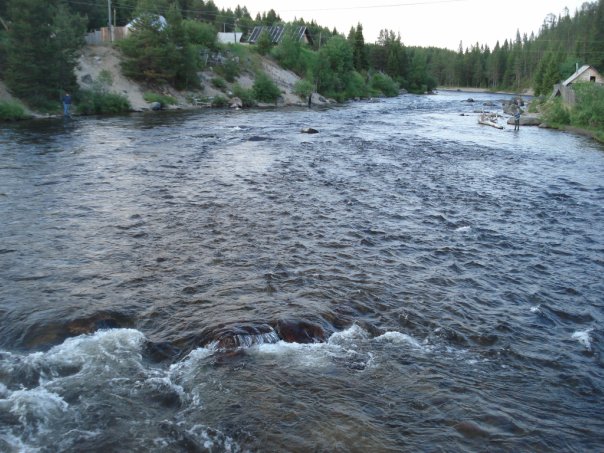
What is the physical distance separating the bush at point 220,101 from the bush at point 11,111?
23144mm

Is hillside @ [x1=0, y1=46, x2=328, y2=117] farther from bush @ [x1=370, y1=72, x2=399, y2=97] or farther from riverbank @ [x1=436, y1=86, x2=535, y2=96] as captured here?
riverbank @ [x1=436, y1=86, x2=535, y2=96]

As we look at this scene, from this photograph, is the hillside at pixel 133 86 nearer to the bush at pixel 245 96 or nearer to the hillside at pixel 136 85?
the hillside at pixel 136 85

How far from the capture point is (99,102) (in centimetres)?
4359

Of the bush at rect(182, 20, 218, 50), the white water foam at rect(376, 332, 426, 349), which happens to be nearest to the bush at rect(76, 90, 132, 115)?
the bush at rect(182, 20, 218, 50)

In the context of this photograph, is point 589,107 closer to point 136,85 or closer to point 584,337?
point 584,337

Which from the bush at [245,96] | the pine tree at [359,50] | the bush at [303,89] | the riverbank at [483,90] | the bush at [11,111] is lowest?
the bush at [11,111]

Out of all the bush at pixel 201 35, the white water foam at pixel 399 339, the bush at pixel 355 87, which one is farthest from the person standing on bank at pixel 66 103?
the bush at pixel 355 87

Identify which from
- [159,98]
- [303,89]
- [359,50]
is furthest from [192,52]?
[359,50]

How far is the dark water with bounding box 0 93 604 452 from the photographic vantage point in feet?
21.8

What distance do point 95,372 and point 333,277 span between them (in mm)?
5423

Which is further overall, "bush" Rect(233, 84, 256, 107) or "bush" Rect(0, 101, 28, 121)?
"bush" Rect(233, 84, 256, 107)

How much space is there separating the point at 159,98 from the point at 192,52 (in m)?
10.6

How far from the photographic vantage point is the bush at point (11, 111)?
35.7m

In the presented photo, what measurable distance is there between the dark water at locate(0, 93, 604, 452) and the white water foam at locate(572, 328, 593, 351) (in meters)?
0.06
